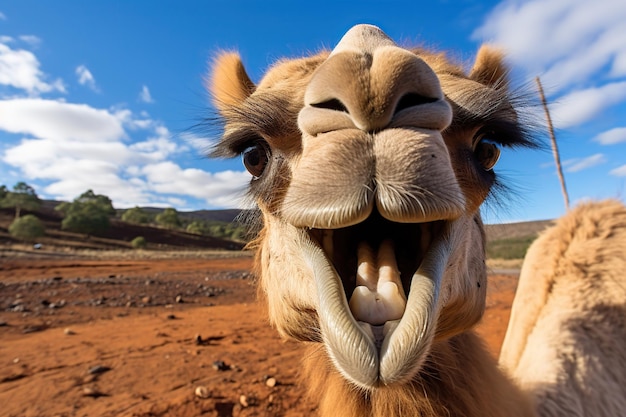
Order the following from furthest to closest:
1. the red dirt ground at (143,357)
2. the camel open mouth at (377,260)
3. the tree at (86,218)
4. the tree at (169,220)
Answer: the tree at (169,220) → the tree at (86,218) → the red dirt ground at (143,357) → the camel open mouth at (377,260)

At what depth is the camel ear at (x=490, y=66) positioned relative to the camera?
2.84m

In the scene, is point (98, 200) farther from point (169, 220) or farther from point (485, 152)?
point (485, 152)

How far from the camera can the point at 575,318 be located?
372 cm

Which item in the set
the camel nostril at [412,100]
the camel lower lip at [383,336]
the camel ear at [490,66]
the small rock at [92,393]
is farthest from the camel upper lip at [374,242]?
the small rock at [92,393]

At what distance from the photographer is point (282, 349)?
7.70m

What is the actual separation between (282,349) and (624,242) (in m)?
5.73

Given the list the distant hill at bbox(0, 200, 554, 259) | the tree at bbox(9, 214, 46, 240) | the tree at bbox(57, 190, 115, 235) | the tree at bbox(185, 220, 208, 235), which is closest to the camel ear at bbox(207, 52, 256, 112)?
the distant hill at bbox(0, 200, 554, 259)

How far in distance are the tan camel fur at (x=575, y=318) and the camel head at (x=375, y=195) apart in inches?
59.1

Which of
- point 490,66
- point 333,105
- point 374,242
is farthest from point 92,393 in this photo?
point 490,66

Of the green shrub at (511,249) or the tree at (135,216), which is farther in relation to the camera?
the tree at (135,216)

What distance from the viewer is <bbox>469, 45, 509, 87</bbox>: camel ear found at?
2.84 m

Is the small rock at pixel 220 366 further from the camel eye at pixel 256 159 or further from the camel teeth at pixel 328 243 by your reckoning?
the camel teeth at pixel 328 243

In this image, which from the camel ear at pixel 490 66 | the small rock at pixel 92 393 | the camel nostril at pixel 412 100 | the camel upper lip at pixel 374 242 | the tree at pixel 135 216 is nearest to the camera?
the camel nostril at pixel 412 100

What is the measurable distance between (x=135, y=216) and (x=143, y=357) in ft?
217
